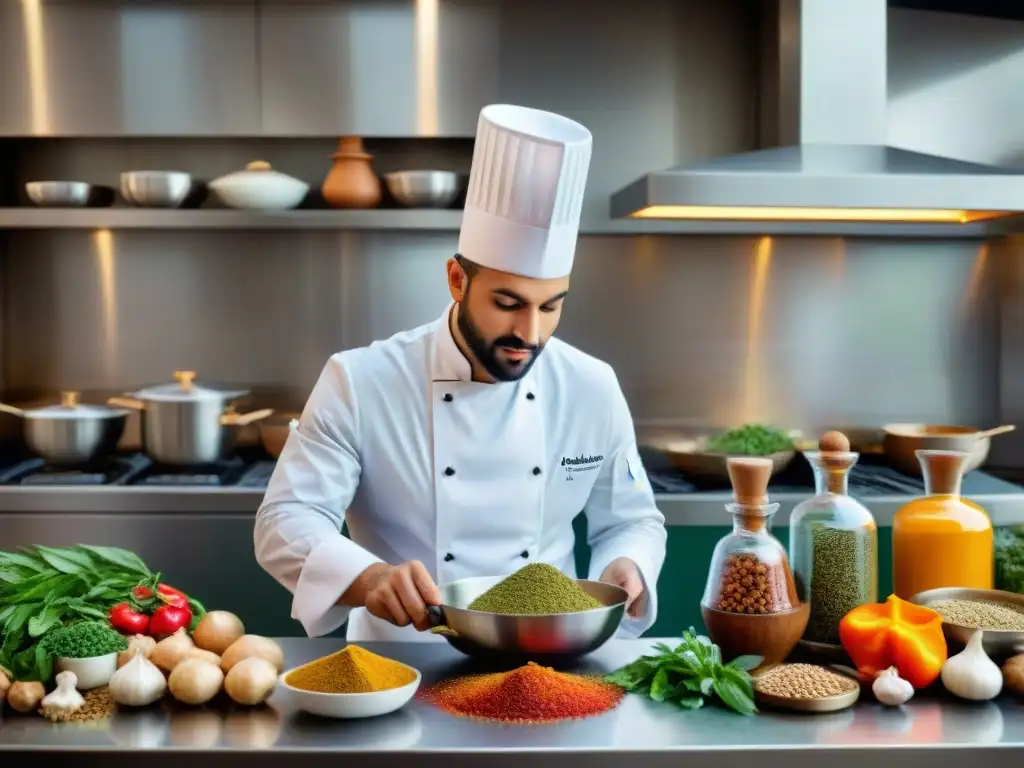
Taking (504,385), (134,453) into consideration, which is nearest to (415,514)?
(504,385)

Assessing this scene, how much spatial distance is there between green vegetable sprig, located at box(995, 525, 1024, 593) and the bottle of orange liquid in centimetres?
34

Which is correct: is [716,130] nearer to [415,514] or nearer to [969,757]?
[415,514]

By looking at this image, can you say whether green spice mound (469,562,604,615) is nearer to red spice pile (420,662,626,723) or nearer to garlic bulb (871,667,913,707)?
red spice pile (420,662,626,723)

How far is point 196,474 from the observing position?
3574mm

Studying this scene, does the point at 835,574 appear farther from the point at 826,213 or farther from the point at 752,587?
the point at 826,213

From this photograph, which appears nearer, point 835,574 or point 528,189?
point 835,574

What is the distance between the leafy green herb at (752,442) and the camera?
355 cm

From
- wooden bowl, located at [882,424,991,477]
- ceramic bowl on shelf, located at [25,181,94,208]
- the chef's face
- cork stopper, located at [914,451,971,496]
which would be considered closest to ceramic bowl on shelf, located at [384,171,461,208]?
ceramic bowl on shelf, located at [25,181,94,208]

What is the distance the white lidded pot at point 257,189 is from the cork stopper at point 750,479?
95.9 inches

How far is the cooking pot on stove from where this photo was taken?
11.6 ft

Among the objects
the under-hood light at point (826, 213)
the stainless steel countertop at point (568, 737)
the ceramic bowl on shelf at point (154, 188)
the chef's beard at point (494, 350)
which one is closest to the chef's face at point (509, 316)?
the chef's beard at point (494, 350)

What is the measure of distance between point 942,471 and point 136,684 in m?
1.25

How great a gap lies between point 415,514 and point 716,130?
7.27 feet

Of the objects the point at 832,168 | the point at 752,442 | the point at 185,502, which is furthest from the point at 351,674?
the point at 752,442
